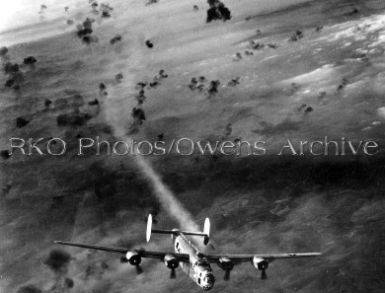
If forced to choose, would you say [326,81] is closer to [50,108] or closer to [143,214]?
[143,214]

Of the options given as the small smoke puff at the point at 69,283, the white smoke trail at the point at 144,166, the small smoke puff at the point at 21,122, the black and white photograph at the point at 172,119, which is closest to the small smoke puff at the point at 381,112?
the black and white photograph at the point at 172,119

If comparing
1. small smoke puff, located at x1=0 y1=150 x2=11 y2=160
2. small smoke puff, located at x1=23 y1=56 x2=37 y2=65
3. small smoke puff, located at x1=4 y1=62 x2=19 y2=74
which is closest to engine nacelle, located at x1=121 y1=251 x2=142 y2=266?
small smoke puff, located at x1=0 y1=150 x2=11 y2=160

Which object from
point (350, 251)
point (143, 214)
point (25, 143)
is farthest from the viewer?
point (350, 251)

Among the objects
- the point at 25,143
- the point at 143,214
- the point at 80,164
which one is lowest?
the point at 143,214

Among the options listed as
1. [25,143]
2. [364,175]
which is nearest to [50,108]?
[25,143]

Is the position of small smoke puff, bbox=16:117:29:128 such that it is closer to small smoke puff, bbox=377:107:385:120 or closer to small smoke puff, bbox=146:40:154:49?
small smoke puff, bbox=146:40:154:49

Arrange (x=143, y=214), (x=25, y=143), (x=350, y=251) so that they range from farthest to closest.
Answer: (x=350, y=251), (x=143, y=214), (x=25, y=143)

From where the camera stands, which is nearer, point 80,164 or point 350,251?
point 80,164

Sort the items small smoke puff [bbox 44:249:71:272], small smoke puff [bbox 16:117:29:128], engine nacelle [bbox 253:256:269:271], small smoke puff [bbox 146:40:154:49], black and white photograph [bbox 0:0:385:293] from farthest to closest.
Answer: small smoke puff [bbox 44:249:71:272], small smoke puff [bbox 146:40:154:49], black and white photograph [bbox 0:0:385:293], small smoke puff [bbox 16:117:29:128], engine nacelle [bbox 253:256:269:271]
